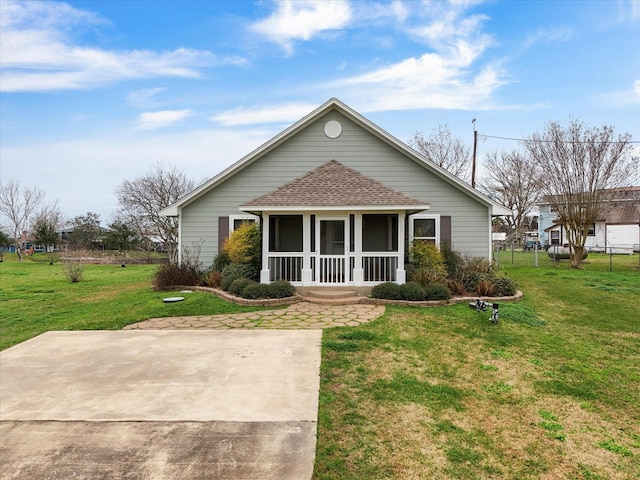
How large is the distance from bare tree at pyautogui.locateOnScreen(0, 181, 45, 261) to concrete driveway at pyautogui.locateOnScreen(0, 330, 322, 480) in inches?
1499

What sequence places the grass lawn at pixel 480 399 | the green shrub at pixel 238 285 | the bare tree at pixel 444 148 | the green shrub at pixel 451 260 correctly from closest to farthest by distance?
the grass lawn at pixel 480 399, the green shrub at pixel 238 285, the green shrub at pixel 451 260, the bare tree at pixel 444 148

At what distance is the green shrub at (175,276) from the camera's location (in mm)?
11766

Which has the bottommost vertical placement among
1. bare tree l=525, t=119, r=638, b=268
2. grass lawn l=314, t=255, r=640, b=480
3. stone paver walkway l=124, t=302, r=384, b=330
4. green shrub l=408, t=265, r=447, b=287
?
grass lawn l=314, t=255, r=640, b=480

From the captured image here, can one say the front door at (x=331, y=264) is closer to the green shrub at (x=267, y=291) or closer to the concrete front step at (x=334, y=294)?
the concrete front step at (x=334, y=294)

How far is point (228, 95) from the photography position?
55.5 ft

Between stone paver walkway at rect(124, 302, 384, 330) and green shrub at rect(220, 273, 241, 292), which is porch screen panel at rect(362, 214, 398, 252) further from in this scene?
green shrub at rect(220, 273, 241, 292)

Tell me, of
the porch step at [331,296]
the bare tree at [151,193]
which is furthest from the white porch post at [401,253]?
the bare tree at [151,193]

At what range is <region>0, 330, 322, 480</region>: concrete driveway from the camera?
298 centimetres

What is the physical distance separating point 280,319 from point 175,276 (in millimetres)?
5528

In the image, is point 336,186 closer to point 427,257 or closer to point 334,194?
point 334,194

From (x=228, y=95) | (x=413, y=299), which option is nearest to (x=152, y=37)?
(x=228, y=95)

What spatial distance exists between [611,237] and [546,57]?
30282mm

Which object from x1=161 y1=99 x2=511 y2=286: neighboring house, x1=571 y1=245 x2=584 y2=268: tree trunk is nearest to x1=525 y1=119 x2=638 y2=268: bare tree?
x1=571 y1=245 x2=584 y2=268: tree trunk

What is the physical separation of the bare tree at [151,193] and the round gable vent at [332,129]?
19524 mm
